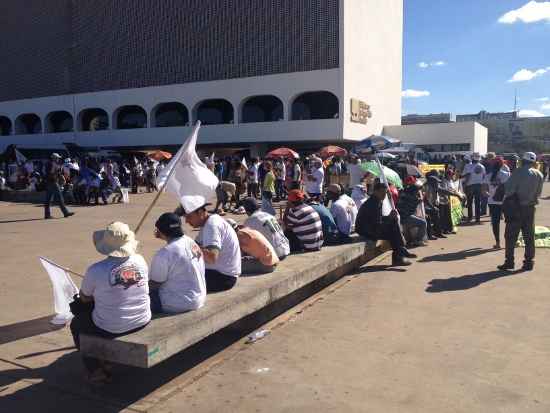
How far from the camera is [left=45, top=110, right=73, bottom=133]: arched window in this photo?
49.2 metres

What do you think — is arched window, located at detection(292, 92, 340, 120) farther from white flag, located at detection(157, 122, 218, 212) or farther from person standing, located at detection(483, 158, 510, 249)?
white flag, located at detection(157, 122, 218, 212)

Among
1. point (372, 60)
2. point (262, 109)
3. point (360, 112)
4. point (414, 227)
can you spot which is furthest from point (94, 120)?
point (414, 227)

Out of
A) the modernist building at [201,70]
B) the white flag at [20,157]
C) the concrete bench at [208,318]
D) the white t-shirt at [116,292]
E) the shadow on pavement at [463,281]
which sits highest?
the modernist building at [201,70]

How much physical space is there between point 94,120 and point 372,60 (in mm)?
26787

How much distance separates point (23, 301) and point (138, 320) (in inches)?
122

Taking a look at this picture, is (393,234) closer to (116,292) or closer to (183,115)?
(116,292)

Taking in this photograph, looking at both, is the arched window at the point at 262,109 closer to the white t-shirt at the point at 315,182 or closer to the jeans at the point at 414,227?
the white t-shirt at the point at 315,182

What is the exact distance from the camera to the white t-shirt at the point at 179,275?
3994 mm

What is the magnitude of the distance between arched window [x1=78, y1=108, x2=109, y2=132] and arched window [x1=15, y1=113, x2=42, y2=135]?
6.32m

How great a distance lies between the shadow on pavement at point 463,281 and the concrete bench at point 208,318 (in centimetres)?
137

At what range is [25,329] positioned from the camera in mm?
5137

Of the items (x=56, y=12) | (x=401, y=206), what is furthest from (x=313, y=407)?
(x=56, y=12)

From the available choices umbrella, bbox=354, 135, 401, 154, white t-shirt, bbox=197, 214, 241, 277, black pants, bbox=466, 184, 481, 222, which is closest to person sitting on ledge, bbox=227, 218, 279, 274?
white t-shirt, bbox=197, 214, 241, 277

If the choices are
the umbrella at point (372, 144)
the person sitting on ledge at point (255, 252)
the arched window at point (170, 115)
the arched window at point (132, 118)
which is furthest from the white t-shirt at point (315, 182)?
the arched window at point (132, 118)
